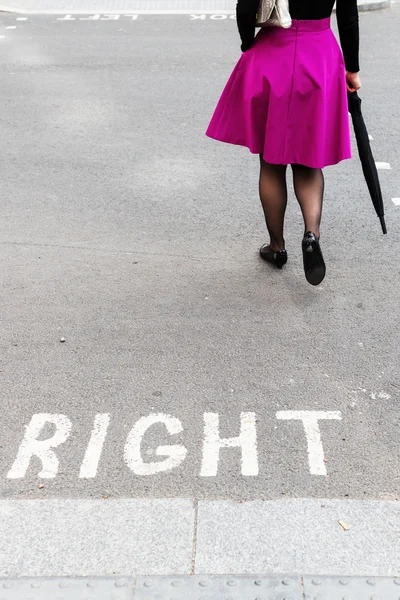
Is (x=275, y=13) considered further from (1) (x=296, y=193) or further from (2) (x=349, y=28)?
(1) (x=296, y=193)

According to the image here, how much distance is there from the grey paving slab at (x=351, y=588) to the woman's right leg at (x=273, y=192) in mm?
2479

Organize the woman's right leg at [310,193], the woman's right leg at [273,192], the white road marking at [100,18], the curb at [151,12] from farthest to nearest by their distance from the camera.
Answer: the curb at [151,12]
the white road marking at [100,18]
the woman's right leg at [273,192]
the woman's right leg at [310,193]

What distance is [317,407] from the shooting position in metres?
3.55

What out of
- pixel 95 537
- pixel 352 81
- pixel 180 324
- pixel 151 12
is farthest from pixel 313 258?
pixel 151 12

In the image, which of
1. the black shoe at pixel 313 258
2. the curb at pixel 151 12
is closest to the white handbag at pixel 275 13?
the black shoe at pixel 313 258

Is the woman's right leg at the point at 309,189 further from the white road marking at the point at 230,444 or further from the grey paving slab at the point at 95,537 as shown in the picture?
the grey paving slab at the point at 95,537

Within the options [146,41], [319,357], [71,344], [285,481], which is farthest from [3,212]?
[146,41]

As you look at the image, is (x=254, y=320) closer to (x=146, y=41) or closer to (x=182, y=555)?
(x=182, y=555)

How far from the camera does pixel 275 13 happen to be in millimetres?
3971

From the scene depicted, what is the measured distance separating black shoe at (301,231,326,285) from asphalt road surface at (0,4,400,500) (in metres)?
0.22

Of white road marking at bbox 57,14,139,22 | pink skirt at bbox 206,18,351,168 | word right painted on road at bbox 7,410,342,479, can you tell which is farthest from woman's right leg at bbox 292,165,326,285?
white road marking at bbox 57,14,139,22

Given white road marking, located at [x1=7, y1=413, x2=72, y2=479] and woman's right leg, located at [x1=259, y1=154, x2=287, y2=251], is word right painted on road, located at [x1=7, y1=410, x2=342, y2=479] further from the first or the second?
woman's right leg, located at [x1=259, y1=154, x2=287, y2=251]

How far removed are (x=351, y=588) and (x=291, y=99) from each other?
249cm

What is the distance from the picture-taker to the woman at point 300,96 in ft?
13.4
